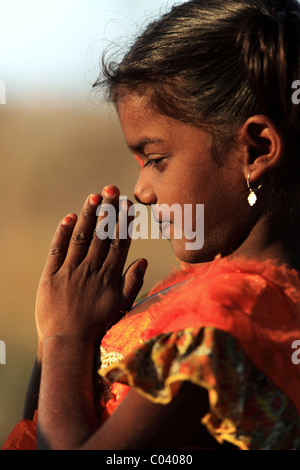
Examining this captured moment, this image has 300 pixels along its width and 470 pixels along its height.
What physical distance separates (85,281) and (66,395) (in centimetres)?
38

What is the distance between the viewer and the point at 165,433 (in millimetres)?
1302

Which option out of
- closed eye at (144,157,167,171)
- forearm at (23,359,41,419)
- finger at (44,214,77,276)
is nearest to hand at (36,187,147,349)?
finger at (44,214,77,276)

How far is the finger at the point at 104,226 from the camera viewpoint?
179 cm

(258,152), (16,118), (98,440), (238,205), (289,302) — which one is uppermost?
(16,118)

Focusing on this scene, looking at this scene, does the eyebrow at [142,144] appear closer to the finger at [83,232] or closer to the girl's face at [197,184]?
the girl's face at [197,184]

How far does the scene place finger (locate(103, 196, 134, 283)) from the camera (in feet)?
5.96

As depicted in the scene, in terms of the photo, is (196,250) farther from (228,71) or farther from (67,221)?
(228,71)

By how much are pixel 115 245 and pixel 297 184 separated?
0.56 m

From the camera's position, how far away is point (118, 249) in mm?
1850

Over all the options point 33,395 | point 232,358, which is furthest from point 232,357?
point 33,395

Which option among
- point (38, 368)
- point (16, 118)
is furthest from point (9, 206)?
point (38, 368)

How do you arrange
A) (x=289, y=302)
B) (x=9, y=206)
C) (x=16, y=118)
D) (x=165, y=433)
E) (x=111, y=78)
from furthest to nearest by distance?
1. (x=16, y=118)
2. (x=9, y=206)
3. (x=111, y=78)
4. (x=289, y=302)
5. (x=165, y=433)
